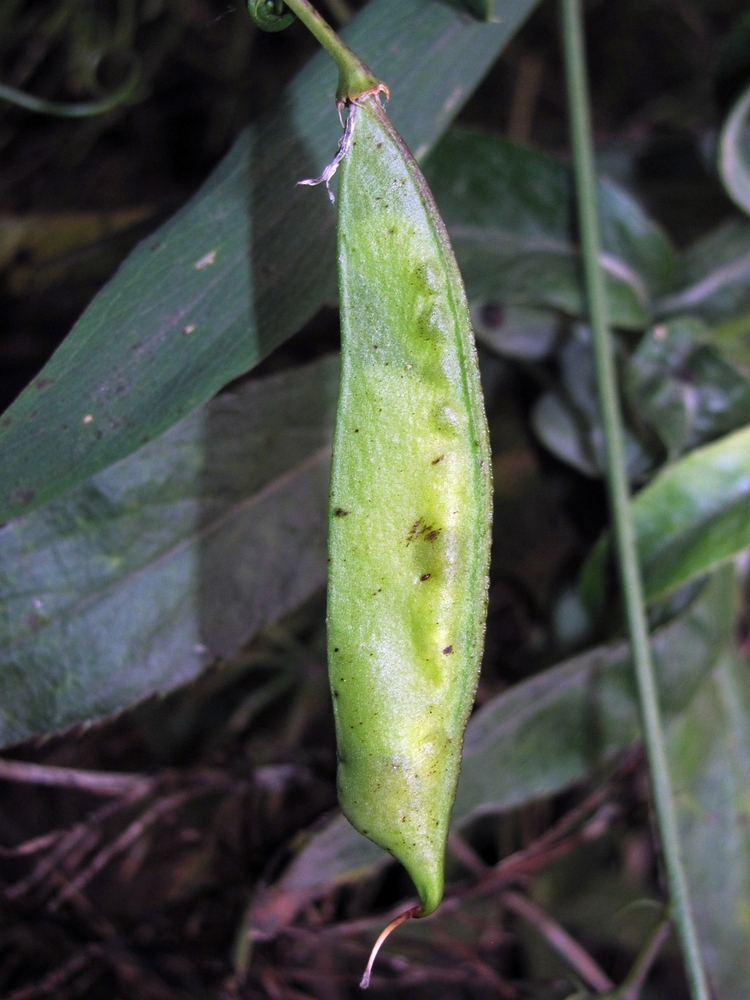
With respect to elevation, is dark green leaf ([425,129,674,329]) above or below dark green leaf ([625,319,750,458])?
above

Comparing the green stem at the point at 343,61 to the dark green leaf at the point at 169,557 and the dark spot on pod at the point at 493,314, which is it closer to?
the dark green leaf at the point at 169,557

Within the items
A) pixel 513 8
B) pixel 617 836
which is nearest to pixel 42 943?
pixel 617 836

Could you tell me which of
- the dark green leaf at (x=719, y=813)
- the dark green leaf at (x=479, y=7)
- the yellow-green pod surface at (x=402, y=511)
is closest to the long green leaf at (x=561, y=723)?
the dark green leaf at (x=719, y=813)

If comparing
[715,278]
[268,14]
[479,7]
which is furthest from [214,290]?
[715,278]

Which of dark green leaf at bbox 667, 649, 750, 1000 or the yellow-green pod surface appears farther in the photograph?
dark green leaf at bbox 667, 649, 750, 1000

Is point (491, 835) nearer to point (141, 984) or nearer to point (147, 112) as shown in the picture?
point (141, 984)

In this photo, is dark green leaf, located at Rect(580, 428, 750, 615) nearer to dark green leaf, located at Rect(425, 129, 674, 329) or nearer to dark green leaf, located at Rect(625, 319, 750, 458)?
dark green leaf, located at Rect(625, 319, 750, 458)

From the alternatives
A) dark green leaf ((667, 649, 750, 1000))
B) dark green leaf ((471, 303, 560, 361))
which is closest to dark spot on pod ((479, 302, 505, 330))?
dark green leaf ((471, 303, 560, 361))
